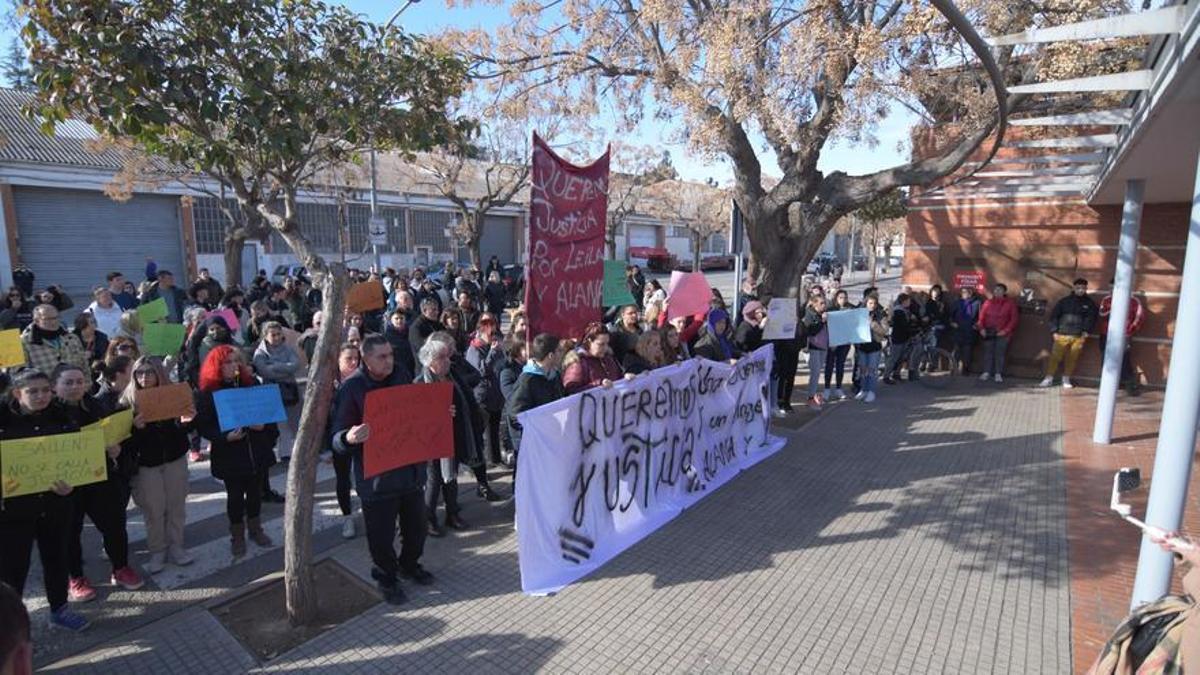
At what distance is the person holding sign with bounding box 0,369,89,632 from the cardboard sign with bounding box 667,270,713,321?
19.9 feet

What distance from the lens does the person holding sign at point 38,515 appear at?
3740 millimetres

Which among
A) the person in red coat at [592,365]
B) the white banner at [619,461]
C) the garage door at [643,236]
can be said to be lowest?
the white banner at [619,461]

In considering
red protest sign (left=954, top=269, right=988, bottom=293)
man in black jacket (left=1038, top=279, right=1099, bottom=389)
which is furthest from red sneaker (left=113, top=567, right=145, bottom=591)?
red protest sign (left=954, top=269, right=988, bottom=293)

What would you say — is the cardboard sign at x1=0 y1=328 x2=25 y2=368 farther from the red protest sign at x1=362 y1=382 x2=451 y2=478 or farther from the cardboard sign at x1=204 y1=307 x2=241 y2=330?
the red protest sign at x1=362 y1=382 x2=451 y2=478

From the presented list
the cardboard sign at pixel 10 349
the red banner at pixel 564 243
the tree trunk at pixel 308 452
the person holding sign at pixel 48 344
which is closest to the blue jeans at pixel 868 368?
the red banner at pixel 564 243

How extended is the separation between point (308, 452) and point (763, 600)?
317cm

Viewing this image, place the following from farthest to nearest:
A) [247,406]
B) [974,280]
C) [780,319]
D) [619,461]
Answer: [974,280]
[780,319]
[619,461]
[247,406]

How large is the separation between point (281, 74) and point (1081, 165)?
1068 cm

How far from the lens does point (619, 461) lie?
17.3ft

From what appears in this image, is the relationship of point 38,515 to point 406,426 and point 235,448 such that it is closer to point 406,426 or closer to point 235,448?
point 235,448

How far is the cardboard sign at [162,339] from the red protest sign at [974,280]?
13.1 meters

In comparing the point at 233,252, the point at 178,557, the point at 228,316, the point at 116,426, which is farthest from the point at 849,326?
the point at 233,252

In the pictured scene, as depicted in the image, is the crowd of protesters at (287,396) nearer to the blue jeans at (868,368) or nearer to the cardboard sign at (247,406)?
the blue jeans at (868,368)

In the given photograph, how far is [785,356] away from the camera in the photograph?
9.28 m
